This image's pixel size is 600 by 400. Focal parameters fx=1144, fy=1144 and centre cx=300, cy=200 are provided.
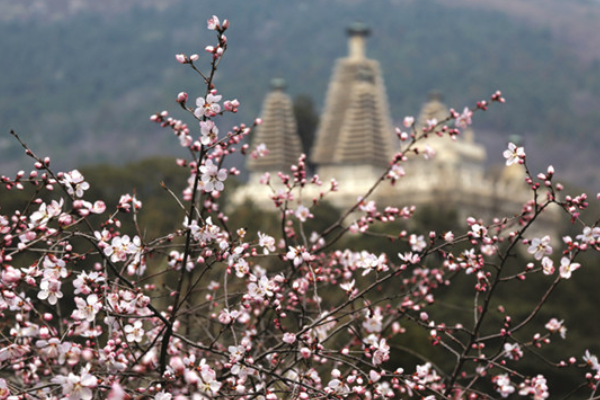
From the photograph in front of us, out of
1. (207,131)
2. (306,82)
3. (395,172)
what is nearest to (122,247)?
(207,131)

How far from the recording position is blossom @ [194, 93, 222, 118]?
18.6 feet

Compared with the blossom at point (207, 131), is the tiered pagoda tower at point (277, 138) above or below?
above

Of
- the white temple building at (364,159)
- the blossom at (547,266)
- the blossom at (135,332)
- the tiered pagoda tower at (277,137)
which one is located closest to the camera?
the blossom at (135,332)

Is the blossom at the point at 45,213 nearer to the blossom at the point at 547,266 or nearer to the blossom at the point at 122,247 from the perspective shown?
the blossom at the point at 122,247

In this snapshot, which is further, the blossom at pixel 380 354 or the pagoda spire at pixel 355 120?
the pagoda spire at pixel 355 120

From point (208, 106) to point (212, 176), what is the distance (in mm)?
431

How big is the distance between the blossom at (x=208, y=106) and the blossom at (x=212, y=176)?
0.31 metres

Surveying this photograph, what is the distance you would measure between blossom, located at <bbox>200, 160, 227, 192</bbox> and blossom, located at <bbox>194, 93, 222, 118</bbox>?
1.03 ft

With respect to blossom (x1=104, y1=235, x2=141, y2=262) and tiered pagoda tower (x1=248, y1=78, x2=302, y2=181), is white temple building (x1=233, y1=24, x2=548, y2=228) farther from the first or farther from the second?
blossom (x1=104, y1=235, x2=141, y2=262)

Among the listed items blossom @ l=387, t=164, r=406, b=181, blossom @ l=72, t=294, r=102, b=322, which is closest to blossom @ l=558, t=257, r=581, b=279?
blossom @ l=387, t=164, r=406, b=181

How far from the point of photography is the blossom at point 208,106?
5.66 metres

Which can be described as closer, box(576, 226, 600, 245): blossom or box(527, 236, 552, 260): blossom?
box(576, 226, 600, 245): blossom

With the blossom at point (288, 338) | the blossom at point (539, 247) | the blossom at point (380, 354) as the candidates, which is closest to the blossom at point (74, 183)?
the blossom at point (288, 338)

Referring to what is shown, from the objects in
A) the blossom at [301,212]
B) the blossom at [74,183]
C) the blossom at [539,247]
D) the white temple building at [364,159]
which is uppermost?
the white temple building at [364,159]
